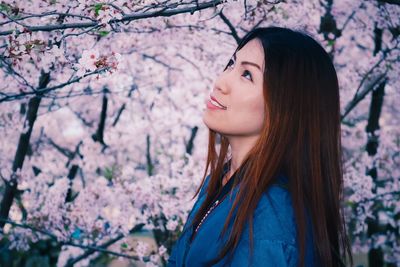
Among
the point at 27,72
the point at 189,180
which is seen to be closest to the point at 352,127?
the point at 189,180

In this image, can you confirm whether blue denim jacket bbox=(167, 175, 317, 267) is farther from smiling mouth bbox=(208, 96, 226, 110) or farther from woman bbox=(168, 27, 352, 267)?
smiling mouth bbox=(208, 96, 226, 110)

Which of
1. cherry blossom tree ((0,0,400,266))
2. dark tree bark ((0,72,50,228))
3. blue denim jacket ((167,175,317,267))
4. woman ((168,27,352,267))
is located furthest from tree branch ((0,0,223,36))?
dark tree bark ((0,72,50,228))

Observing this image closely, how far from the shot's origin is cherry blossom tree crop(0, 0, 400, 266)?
5.11 metres

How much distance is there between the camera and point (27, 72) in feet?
16.1

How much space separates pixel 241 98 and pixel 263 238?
657 mm

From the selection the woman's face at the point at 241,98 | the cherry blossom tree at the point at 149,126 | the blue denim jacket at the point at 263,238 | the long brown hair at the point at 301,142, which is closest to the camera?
the blue denim jacket at the point at 263,238

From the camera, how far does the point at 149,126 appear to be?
28.9ft

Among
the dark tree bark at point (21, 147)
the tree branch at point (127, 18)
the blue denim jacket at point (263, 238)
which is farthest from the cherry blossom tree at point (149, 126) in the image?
the blue denim jacket at point (263, 238)

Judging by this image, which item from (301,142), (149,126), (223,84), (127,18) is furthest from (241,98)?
(149,126)

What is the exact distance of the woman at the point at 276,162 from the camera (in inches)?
69.0

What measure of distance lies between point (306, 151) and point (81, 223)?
174 inches

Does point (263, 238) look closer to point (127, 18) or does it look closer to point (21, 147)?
point (127, 18)

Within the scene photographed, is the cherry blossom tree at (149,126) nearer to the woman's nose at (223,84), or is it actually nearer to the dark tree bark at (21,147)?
the dark tree bark at (21,147)

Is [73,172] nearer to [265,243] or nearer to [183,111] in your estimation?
[183,111]
